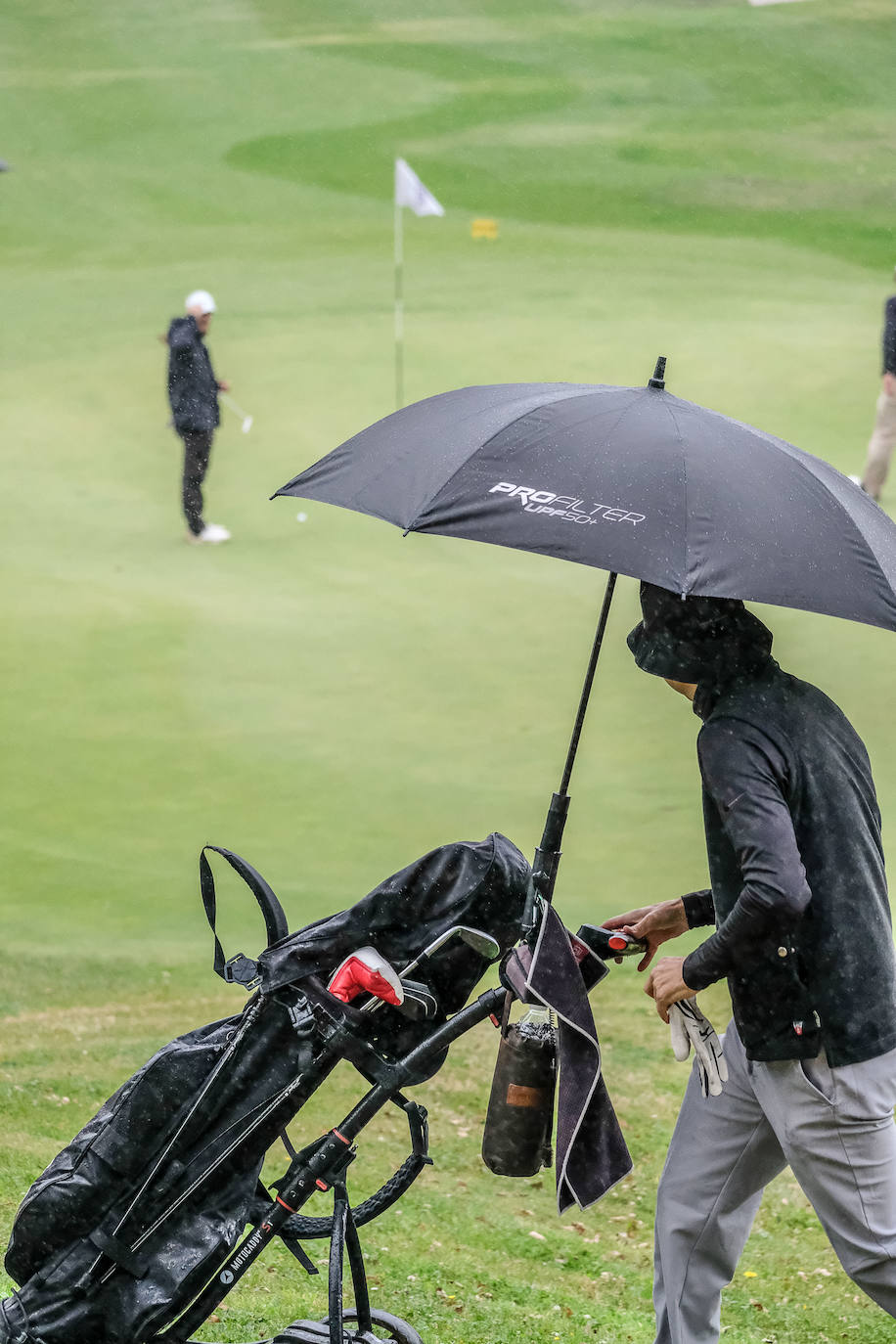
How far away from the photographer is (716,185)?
1566cm

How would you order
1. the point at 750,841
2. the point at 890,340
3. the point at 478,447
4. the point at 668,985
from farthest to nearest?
1. the point at 890,340
2. the point at 478,447
3. the point at 668,985
4. the point at 750,841

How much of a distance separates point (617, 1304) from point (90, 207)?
1270 cm

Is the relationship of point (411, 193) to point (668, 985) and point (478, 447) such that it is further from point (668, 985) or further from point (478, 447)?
point (668, 985)

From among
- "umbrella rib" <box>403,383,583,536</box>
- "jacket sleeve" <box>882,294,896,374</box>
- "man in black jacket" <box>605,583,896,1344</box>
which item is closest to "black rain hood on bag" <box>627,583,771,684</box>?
"man in black jacket" <box>605,583,896,1344</box>

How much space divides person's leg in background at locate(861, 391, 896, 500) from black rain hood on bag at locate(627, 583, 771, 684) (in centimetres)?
762

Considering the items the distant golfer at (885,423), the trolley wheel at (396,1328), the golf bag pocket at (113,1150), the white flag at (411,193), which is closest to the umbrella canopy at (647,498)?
the golf bag pocket at (113,1150)

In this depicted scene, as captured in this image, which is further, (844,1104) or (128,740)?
(128,740)

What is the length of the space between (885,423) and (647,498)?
312 inches

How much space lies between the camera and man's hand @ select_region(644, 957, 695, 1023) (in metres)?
2.78

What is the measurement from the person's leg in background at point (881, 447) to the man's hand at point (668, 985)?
7.72 metres

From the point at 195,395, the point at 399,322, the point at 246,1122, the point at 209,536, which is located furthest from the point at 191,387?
the point at 246,1122

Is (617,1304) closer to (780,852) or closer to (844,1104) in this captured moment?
(844,1104)

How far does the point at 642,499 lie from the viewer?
8.85ft

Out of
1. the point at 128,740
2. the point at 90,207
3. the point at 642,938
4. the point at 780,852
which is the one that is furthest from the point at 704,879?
the point at 90,207
